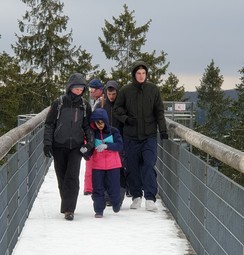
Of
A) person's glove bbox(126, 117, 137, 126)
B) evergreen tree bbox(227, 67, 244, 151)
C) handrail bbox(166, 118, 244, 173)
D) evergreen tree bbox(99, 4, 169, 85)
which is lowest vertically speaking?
evergreen tree bbox(227, 67, 244, 151)

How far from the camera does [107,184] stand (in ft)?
30.2

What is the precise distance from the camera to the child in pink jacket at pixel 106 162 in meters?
9.06

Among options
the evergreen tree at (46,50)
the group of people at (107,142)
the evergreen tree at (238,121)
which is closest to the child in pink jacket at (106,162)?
the group of people at (107,142)

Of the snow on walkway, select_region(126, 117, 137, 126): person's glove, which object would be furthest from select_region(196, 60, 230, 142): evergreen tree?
the snow on walkway

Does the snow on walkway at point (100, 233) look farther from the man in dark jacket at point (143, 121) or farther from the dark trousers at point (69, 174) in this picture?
the man in dark jacket at point (143, 121)

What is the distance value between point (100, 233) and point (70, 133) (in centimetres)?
139

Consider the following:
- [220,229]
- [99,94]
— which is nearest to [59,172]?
[99,94]

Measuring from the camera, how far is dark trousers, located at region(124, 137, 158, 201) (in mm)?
9398

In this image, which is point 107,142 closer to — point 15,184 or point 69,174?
point 69,174

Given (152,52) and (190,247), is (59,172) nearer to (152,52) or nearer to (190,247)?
(190,247)

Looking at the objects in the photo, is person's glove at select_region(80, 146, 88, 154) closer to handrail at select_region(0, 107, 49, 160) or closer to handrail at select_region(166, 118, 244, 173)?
handrail at select_region(0, 107, 49, 160)

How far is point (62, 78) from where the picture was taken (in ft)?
179

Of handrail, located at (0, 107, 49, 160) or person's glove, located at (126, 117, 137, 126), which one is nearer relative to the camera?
handrail, located at (0, 107, 49, 160)

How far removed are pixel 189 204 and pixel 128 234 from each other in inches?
32.3
